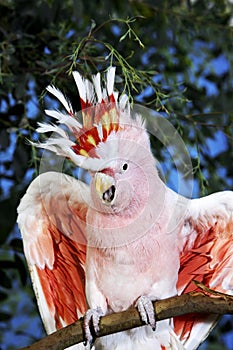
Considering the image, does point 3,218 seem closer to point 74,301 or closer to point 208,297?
point 74,301

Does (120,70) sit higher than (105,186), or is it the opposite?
(120,70)

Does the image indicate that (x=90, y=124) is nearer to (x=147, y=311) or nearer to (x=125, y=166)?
(x=125, y=166)

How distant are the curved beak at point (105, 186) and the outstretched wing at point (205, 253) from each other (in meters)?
0.09

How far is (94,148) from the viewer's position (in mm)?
504

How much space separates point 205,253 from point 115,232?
11 centimetres

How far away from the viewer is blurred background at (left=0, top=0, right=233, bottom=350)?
0.68 m

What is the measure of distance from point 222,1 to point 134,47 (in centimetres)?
20

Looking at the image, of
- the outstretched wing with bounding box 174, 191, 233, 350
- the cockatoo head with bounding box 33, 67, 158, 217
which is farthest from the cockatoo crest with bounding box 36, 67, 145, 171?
the outstretched wing with bounding box 174, 191, 233, 350

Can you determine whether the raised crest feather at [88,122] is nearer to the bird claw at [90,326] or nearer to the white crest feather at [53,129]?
the white crest feather at [53,129]

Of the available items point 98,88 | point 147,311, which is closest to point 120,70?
point 98,88

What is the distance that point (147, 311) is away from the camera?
1.65 feet

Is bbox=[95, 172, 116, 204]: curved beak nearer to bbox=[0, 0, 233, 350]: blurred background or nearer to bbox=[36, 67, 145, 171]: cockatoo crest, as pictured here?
bbox=[36, 67, 145, 171]: cockatoo crest

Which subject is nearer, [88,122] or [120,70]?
[88,122]

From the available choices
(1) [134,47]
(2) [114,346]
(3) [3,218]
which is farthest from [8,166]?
(2) [114,346]
